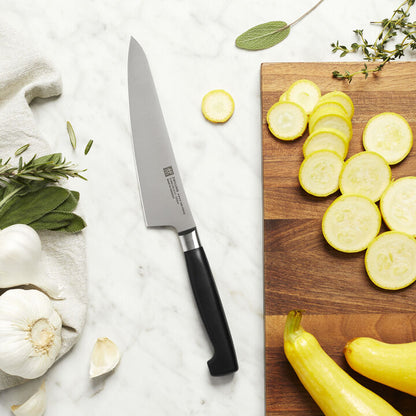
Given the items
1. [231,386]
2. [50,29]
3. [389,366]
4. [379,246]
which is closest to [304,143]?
[379,246]

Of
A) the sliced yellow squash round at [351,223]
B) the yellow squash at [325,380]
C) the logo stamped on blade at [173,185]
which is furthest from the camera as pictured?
the logo stamped on blade at [173,185]

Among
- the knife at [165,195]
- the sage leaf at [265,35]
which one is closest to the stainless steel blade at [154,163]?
the knife at [165,195]

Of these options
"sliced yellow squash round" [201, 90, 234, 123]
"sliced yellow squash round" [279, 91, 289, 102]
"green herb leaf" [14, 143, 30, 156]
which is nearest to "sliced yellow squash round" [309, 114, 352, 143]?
"sliced yellow squash round" [279, 91, 289, 102]

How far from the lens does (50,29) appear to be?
1397mm

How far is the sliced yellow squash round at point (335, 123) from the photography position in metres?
1.20

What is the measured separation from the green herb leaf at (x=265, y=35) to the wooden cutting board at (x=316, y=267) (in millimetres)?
131

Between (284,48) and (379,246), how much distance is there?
0.67 m

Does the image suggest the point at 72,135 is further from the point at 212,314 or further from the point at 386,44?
the point at 386,44

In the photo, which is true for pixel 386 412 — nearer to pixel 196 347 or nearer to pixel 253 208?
pixel 196 347

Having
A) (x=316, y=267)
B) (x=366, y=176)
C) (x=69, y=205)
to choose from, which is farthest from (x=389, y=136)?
(x=69, y=205)

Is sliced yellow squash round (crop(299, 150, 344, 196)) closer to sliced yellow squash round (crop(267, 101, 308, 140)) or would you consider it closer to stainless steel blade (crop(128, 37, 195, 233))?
sliced yellow squash round (crop(267, 101, 308, 140))

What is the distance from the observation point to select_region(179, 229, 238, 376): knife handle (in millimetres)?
1236

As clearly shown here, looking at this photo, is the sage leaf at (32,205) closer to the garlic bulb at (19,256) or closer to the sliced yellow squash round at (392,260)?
the garlic bulb at (19,256)

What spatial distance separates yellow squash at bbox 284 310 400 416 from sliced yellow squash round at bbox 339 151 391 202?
0.37 meters
